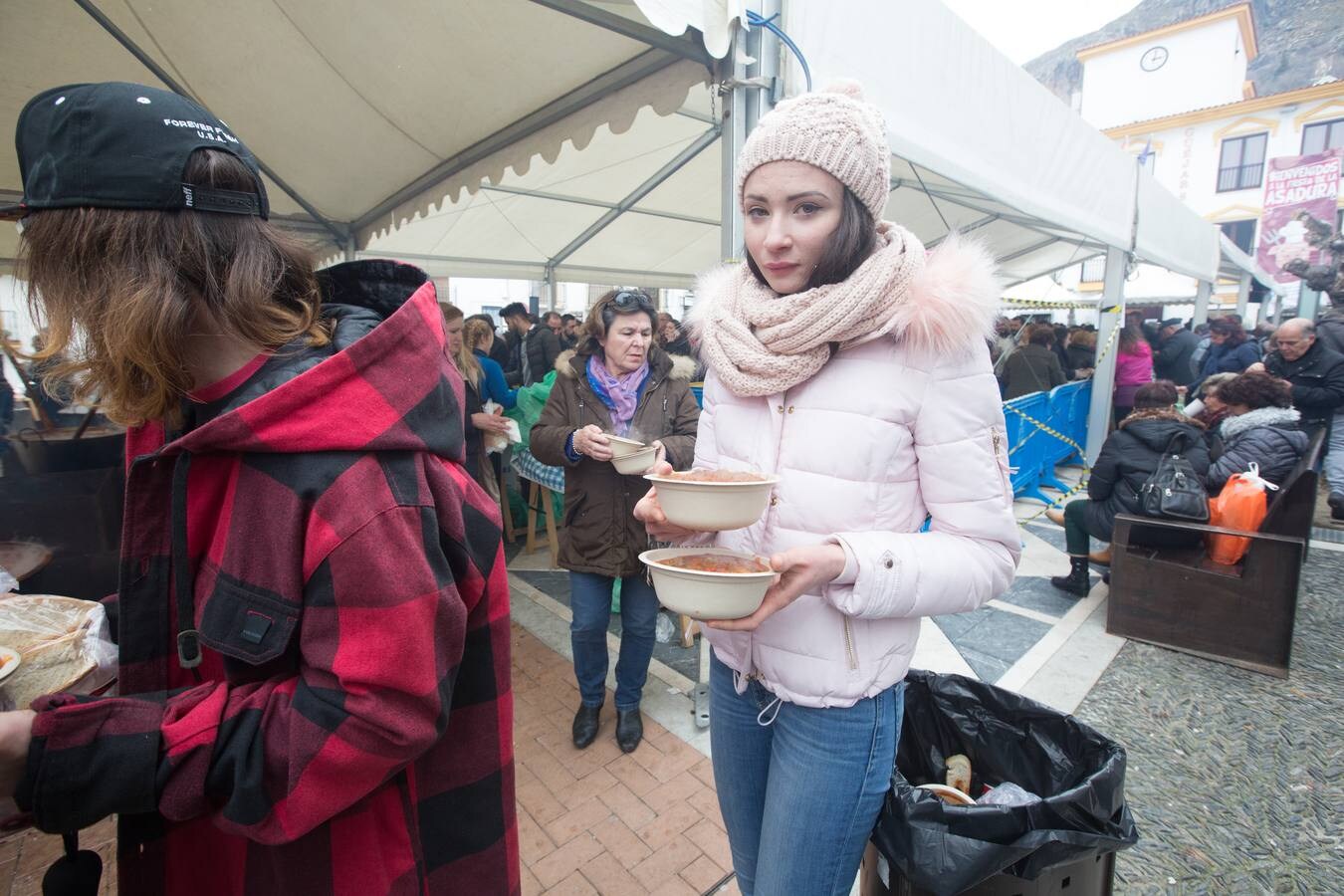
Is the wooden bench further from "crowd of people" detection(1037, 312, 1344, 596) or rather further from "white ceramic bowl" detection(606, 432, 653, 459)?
"white ceramic bowl" detection(606, 432, 653, 459)

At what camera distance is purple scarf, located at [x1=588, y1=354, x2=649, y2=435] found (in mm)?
3104

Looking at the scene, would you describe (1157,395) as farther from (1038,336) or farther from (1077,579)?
(1038,336)

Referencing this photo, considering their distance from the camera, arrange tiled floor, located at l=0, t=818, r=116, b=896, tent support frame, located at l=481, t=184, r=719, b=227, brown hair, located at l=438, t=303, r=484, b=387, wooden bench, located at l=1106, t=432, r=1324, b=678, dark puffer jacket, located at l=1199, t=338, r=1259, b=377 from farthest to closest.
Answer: dark puffer jacket, located at l=1199, t=338, r=1259, b=377, tent support frame, located at l=481, t=184, r=719, b=227, brown hair, located at l=438, t=303, r=484, b=387, wooden bench, located at l=1106, t=432, r=1324, b=678, tiled floor, located at l=0, t=818, r=116, b=896

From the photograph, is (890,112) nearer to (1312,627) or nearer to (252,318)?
(252,318)

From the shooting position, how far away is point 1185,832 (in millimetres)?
2596

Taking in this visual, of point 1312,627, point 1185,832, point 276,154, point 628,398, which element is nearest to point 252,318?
point 628,398

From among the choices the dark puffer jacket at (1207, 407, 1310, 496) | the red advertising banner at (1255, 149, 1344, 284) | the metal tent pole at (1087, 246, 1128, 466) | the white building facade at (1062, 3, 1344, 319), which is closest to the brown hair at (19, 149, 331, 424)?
the dark puffer jacket at (1207, 407, 1310, 496)

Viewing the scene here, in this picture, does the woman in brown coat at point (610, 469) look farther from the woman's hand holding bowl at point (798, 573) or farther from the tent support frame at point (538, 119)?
the woman's hand holding bowl at point (798, 573)

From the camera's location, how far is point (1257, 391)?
203 inches

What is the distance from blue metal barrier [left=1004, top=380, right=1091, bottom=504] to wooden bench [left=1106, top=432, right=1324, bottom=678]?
240 cm

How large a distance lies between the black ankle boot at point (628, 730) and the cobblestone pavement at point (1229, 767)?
6.72 feet

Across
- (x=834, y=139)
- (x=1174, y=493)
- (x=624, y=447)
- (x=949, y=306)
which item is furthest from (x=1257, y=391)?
(x=834, y=139)

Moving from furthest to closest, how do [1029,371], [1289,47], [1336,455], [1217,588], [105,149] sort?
1. [1289,47]
2. [1029,371]
3. [1336,455]
4. [1217,588]
5. [105,149]

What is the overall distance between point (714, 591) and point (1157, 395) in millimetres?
5099
